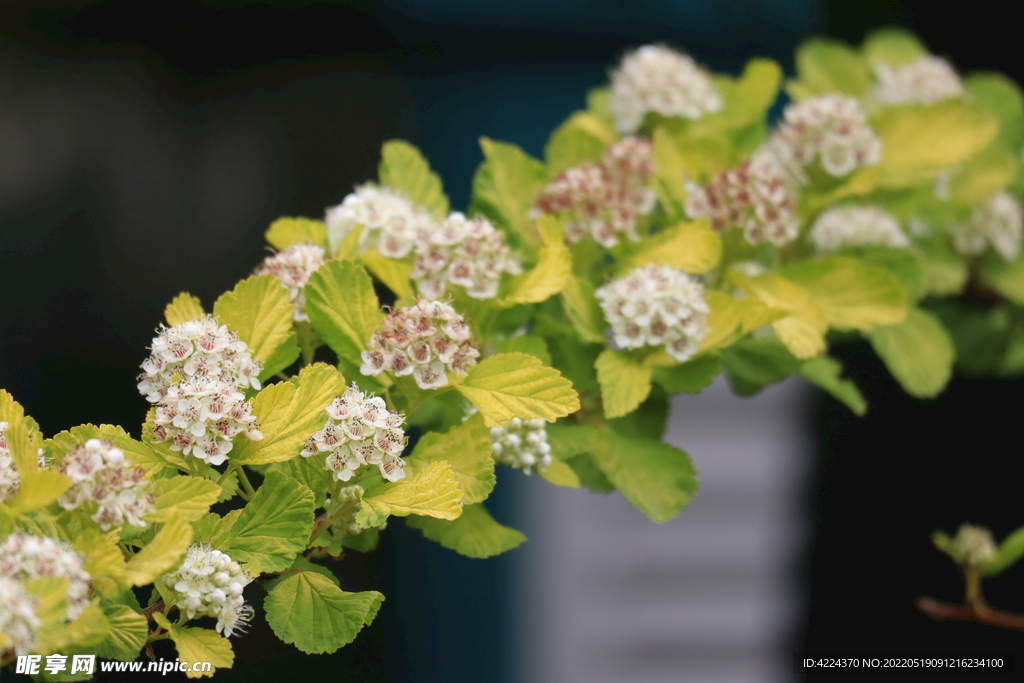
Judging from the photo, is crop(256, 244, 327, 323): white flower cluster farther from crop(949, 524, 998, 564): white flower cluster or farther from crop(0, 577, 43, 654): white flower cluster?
crop(949, 524, 998, 564): white flower cluster

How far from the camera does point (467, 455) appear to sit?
493 mm

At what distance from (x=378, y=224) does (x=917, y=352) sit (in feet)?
1.63

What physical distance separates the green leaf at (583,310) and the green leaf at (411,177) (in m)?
0.13

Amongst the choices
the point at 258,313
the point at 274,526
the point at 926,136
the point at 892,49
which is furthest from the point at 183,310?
the point at 892,49

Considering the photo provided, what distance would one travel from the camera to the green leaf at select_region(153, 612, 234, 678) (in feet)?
1.36

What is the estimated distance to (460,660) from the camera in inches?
76.4

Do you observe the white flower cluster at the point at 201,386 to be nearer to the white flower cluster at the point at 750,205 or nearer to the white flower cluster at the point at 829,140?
the white flower cluster at the point at 750,205

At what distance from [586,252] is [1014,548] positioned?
510mm

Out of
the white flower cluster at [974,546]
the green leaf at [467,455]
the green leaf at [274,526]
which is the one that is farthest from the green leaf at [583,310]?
the white flower cluster at [974,546]

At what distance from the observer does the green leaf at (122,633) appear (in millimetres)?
400

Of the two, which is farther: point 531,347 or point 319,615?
point 531,347

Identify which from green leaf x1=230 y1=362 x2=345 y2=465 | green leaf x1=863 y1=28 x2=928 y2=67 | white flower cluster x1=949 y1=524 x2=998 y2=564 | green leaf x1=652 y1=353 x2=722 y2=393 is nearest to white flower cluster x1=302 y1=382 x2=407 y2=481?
green leaf x1=230 y1=362 x2=345 y2=465

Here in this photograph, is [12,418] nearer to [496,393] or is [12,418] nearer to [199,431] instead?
[199,431]

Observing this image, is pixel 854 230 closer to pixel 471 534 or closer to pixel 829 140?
pixel 829 140
